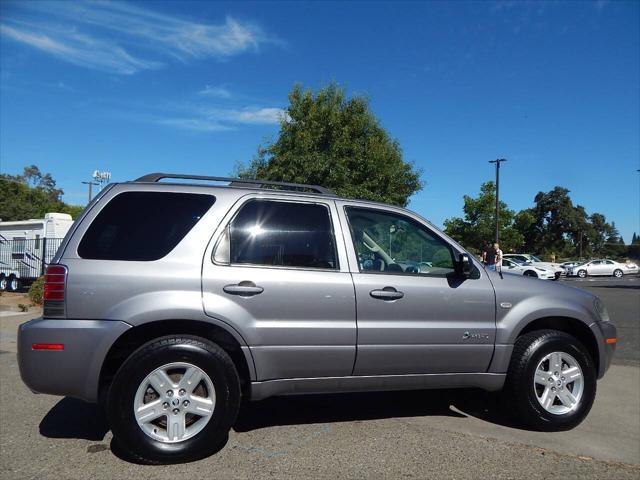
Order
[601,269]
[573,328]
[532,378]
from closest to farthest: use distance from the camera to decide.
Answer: [532,378]
[573,328]
[601,269]

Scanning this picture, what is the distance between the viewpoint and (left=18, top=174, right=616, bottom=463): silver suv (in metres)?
3.41

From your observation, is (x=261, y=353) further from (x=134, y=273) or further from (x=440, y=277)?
(x=440, y=277)

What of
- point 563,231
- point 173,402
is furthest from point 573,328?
point 563,231

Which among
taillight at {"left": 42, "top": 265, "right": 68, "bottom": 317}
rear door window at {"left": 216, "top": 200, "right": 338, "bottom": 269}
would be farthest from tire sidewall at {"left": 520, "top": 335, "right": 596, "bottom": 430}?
taillight at {"left": 42, "top": 265, "right": 68, "bottom": 317}

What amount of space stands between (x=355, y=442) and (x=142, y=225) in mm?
2248

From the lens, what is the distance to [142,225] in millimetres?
3707

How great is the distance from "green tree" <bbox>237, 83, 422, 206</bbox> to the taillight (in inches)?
495

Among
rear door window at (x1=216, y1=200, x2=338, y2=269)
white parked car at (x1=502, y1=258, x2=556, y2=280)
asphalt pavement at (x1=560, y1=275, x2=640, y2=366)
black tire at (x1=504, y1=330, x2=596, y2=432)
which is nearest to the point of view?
rear door window at (x1=216, y1=200, x2=338, y2=269)

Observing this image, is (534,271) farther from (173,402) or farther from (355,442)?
(173,402)

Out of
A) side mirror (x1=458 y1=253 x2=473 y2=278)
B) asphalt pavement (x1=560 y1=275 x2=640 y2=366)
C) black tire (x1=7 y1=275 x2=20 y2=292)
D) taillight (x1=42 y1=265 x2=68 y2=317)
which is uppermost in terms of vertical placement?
side mirror (x1=458 y1=253 x2=473 y2=278)

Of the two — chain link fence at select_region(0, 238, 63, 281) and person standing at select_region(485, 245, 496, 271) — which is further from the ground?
person standing at select_region(485, 245, 496, 271)

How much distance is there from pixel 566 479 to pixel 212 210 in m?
3.03

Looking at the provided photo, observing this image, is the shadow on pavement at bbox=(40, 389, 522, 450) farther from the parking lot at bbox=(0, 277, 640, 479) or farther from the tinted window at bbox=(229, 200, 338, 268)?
the tinted window at bbox=(229, 200, 338, 268)

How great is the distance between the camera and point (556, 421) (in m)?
4.28
